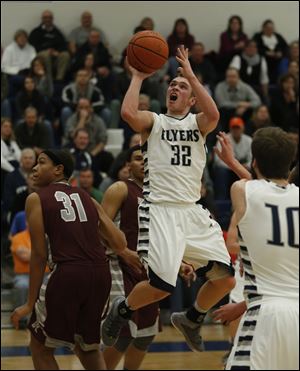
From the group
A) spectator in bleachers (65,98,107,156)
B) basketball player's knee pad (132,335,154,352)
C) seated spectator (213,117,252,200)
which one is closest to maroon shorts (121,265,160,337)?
basketball player's knee pad (132,335,154,352)

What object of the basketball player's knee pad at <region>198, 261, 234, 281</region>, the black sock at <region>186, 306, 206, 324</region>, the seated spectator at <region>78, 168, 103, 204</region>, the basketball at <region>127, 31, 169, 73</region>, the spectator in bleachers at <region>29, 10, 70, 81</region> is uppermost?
the spectator in bleachers at <region>29, 10, 70, 81</region>

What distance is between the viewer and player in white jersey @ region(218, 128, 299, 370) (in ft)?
15.7

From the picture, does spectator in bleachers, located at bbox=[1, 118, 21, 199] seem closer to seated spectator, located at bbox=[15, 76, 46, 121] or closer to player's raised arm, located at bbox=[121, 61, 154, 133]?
seated spectator, located at bbox=[15, 76, 46, 121]

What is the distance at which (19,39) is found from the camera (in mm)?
16984

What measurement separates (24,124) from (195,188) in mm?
8460

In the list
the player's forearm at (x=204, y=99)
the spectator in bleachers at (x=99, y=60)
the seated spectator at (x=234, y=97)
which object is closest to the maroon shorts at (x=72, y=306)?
the player's forearm at (x=204, y=99)

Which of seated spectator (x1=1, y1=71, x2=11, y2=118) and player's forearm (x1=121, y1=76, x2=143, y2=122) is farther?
seated spectator (x1=1, y1=71, x2=11, y2=118)

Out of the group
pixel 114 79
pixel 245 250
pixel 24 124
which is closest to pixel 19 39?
pixel 114 79

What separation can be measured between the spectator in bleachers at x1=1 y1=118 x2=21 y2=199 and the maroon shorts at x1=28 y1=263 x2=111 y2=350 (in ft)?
22.4

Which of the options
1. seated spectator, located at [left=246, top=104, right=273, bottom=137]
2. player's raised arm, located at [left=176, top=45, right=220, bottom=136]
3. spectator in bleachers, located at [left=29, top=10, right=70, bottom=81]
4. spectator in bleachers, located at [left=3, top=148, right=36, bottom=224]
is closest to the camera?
player's raised arm, located at [left=176, top=45, right=220, bottom=136]

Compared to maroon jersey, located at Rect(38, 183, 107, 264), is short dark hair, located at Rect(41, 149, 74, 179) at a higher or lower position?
higher

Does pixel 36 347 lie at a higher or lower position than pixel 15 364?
higher

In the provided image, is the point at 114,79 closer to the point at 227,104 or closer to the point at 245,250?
the point at 227,104

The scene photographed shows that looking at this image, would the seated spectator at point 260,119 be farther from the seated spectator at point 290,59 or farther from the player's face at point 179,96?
the player's face at point 179,96
